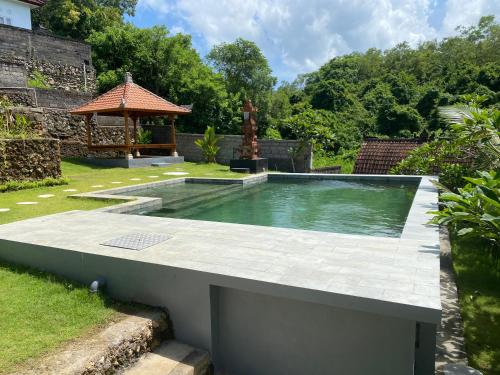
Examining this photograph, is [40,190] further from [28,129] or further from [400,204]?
[400,204]

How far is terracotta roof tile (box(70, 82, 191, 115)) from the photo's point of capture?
591 inches

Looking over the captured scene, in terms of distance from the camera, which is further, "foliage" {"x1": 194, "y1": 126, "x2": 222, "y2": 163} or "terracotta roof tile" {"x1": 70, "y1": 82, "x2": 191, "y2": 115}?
"foliage" {"x1": 194, "y1": 126, "x2": 222, "y2": 163}

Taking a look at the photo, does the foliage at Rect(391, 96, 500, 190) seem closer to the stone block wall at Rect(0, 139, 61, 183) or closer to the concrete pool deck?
the concrete pool deck

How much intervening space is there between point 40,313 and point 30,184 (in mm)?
7104

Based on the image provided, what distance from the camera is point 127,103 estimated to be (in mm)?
15109

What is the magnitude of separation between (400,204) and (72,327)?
21.9 feet

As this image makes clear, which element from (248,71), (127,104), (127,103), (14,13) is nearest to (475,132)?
(127,104)

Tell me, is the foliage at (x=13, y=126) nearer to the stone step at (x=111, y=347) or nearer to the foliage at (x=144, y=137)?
the stone step at (x=111, y=347)

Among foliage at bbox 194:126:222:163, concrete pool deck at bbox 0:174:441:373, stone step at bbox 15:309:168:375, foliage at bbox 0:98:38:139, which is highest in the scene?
foliage at bbox 0:98:38:139

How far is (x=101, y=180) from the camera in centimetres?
1087

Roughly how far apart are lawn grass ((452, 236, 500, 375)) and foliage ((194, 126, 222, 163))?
1277cm

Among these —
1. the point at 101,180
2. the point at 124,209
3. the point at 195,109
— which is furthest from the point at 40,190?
the point at 195,109

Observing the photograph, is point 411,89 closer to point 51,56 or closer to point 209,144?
point 209,144

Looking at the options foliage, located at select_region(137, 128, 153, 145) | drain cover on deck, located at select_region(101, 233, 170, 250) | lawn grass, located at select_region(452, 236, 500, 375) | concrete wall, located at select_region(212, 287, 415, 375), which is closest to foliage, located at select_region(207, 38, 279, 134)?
foliage, located at select_region(137, 128, 153, 145)
